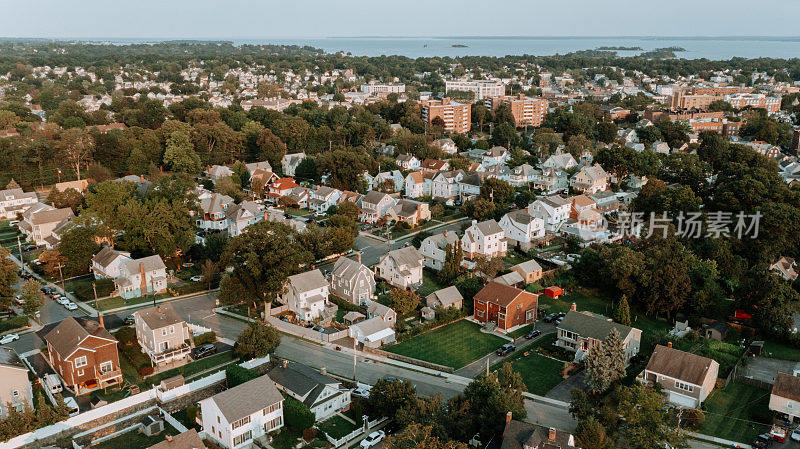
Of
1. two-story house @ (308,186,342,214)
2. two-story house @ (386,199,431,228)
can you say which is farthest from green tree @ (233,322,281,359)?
two-story house @ (308,186,342,214)

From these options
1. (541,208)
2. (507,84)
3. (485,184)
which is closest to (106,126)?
(485,184)

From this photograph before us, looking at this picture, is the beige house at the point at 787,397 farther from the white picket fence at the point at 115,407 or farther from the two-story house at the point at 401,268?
the white picket fence at the point at 115,407

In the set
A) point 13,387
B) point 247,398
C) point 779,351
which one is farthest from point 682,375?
point 13,387

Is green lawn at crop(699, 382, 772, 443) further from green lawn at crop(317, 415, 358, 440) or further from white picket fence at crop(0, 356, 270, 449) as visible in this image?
white picket fence at crop(0, 356, 270, 449)

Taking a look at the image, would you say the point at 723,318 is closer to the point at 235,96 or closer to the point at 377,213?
the point at 377,213

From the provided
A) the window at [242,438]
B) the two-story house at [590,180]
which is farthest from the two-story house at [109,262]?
the two-story house at [590,180]
